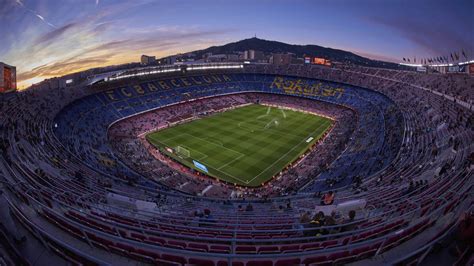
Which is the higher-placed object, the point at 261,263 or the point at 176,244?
the point at 261,263

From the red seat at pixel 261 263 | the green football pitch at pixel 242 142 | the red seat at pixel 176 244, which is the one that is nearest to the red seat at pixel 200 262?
the red seat at pixel 261 263

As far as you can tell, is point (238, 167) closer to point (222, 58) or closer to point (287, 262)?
point (287, 262)

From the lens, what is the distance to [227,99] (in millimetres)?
62656

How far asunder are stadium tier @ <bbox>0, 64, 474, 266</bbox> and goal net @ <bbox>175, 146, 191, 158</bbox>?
1.25 ft

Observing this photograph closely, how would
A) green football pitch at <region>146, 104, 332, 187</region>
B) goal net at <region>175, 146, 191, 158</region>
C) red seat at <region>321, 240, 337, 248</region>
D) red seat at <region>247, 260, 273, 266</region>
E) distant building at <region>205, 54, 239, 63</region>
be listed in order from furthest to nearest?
distant building at <region>205, 54, 239, 63</region> → goal net at <region>175, 146, 191, 158</region> → green football pitch at <region>146, 104, 332, 187</region> → red seat at <region>321, 240, 337, 248</region> → red seat at <region>247, 260, 273, 266</region>

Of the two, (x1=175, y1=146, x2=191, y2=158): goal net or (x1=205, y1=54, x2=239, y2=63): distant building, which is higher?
(x1=205, y1=54, x2=239, y2=63): distant building

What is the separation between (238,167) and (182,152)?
7579mm

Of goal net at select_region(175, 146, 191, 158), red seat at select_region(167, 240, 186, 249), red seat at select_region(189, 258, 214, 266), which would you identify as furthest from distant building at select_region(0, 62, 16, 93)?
red seat at select_region(189, 258, 214, 266)

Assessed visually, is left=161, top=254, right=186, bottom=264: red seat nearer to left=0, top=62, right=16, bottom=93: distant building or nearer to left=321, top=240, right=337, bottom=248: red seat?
left=321, top=240, right=337, bottom=248: red seat

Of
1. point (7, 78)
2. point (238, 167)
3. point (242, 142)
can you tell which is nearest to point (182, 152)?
point (238, 167)

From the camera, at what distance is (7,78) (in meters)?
32.3

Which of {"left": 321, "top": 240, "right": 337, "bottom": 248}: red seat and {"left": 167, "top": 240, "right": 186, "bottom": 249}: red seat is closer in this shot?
{"left": 321, "top": 240, "right": 337, "bottom": 248}: red seat

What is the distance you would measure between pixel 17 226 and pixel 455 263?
847cm

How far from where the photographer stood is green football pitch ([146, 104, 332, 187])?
99.5 feet
